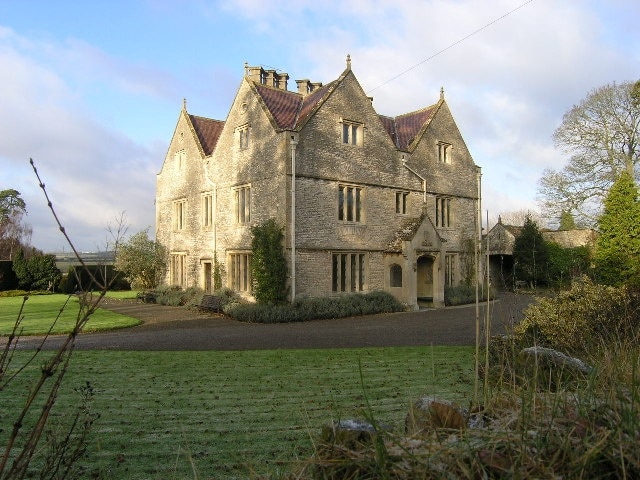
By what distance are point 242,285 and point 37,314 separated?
8012mm

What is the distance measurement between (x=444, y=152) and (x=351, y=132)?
7057 millimetres

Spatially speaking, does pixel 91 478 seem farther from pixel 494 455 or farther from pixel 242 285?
pixel 242 285

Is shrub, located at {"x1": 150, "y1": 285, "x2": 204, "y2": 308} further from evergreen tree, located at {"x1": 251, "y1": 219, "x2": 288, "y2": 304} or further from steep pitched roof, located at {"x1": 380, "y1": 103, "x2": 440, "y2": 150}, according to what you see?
steep pitched roof, located at {"x1": 380, "y1": 103, "x2": 440, "y2": 150}

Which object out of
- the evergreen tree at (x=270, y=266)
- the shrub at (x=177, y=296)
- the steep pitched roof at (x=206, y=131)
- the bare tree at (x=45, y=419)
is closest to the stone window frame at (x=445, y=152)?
the evergreen tree at (x=270, y=266)

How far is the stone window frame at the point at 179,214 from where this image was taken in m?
27.0

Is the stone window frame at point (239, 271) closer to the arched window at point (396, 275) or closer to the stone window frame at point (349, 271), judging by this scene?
the stone window frame at point (349, 271)

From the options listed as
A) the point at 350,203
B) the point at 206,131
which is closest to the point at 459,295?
the point at 350,203

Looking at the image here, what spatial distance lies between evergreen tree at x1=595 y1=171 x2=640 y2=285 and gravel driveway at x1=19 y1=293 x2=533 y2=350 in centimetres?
363

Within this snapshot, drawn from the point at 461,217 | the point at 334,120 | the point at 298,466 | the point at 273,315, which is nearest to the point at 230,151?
the point at 334,120

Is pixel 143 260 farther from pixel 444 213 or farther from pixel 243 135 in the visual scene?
pixel 444 213

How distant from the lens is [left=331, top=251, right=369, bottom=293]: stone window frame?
20938mm

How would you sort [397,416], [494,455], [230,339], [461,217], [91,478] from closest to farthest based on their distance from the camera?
1. [494,455]
2. [91,478]
3. [397,416]
4. [230,339]
5. [461,217]

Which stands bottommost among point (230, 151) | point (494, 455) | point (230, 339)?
point (230, 339)

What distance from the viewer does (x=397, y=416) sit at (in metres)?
5.96
